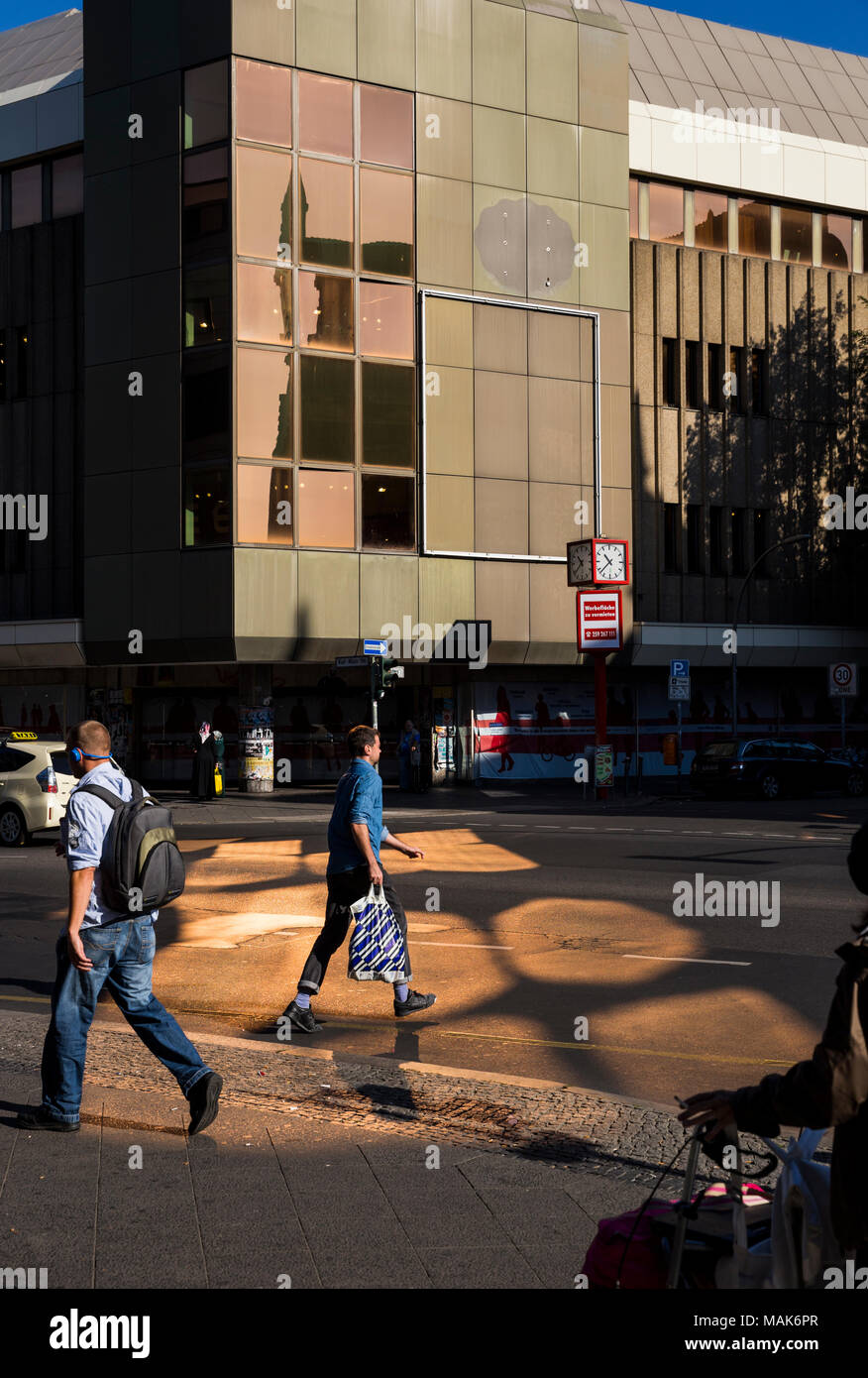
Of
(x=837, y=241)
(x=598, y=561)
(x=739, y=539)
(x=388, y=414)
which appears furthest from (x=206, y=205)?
(x=837, y=241)

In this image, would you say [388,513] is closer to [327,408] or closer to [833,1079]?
[327,408]

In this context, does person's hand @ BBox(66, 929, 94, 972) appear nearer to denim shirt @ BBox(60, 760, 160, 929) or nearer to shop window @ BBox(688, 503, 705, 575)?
denim shirt @ BBox(60, 760, 160, 929)

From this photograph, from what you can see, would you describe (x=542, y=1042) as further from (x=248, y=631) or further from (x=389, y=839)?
(x=248, y=631)

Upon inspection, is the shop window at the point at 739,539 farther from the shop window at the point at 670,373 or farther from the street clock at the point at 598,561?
the street clock at the point at 598,561

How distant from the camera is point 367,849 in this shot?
842 centimetres

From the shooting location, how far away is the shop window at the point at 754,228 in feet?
139

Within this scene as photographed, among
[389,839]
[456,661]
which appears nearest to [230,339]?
[456,661]

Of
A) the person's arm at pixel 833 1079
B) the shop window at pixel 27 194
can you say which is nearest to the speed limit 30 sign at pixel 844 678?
the shop window at pixel 27 194

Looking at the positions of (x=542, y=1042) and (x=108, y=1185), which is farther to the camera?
(x=542, y=1042)

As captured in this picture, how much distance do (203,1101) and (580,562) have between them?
90.7ft

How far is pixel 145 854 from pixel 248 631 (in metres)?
27.3

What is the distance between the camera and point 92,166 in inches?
1378

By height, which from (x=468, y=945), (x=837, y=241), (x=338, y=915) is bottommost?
(x=468, y=945)
